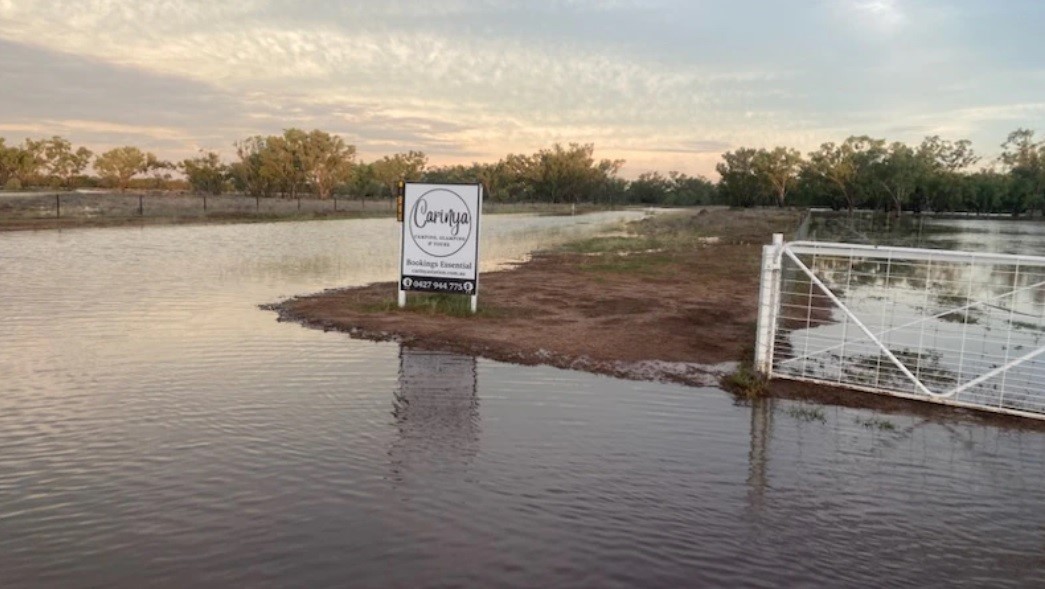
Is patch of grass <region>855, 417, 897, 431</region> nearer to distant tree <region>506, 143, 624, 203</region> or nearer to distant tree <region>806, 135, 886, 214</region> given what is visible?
distant tree <region>806, 135, 886, 214</region>

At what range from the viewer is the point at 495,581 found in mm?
4801

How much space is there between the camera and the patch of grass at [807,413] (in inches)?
340

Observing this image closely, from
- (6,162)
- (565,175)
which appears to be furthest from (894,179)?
(6,162)

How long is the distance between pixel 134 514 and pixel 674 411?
5722 mm

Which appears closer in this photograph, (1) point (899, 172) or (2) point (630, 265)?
(2) point (630, 265)

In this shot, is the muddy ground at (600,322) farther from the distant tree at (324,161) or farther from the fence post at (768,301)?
the distant tree at (324,161)

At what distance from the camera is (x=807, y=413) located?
8.79 m

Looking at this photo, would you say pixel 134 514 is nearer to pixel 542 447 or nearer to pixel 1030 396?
pixel 542 447

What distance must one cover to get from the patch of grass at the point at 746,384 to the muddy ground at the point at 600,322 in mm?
171

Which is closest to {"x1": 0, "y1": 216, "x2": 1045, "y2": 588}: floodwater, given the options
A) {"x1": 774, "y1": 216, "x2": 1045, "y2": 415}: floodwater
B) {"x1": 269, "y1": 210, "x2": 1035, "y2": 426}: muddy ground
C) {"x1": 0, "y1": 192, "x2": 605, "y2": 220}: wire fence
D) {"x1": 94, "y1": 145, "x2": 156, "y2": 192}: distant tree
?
{"x1": 269, "y1": 210, "x2": 1035, "y2": 426}: muddy ground

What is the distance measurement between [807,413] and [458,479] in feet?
15.0

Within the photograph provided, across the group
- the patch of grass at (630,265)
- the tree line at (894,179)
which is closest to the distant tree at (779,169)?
the tree line at (894,179)

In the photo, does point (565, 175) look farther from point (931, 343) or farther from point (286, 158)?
point (931, 343)

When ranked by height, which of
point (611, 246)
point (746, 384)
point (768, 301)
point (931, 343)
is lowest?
point (746, 384)
